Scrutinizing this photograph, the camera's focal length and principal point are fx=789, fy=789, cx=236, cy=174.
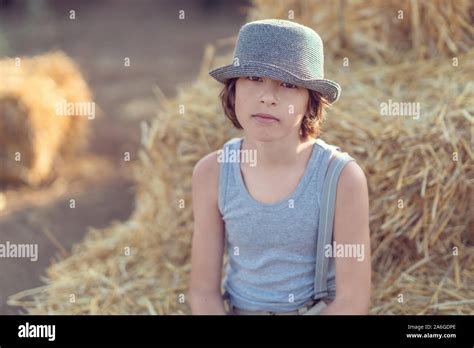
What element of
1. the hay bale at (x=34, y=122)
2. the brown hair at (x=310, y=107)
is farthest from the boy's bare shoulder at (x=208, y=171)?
the hay bale at (x=34, y=122)

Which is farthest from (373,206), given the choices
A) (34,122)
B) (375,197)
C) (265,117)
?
(34,122)

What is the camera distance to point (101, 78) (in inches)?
217

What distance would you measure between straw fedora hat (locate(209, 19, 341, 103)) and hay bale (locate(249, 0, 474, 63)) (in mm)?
1063

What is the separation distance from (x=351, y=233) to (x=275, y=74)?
15.4 inches

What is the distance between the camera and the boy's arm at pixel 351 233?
5.69 ft

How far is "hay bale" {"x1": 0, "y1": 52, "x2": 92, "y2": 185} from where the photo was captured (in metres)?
3.60

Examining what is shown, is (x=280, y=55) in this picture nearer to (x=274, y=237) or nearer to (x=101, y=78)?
(x=274, y=237)

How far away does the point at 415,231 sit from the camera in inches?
87.4

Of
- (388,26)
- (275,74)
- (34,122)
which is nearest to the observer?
(275,74)

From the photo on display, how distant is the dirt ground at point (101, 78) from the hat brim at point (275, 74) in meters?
1.18

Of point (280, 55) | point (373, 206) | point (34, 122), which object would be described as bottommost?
point (373, 206)

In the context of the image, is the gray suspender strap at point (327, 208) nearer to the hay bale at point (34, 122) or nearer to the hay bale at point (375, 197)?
the hay bale at point (375, 197)

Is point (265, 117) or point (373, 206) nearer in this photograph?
point (265, 117)
